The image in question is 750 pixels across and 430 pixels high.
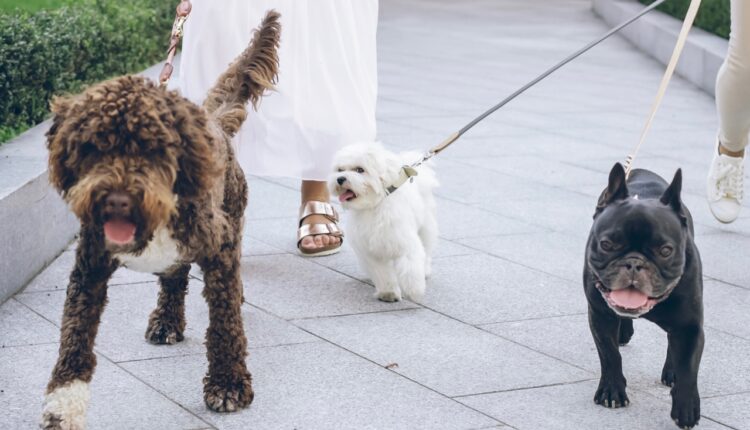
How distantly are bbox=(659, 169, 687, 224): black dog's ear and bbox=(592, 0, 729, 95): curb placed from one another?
280 inches

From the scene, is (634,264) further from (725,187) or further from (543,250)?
(725,187)

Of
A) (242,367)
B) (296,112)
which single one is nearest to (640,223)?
(242,367)

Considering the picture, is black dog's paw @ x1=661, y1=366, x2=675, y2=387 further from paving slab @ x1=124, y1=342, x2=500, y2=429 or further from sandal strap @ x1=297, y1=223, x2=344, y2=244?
sandal strap @ x1=297, y1=223, x2=344, y2=244

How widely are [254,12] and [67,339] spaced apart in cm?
230

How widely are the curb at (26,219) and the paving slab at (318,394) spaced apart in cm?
99

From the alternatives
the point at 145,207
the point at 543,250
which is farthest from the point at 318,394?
the point at 543,250

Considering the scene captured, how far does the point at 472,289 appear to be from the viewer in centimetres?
522

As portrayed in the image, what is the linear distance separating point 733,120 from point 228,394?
11.3ft

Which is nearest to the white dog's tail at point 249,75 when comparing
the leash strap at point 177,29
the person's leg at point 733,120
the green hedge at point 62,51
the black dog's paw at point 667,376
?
the leash strap at point 177,29

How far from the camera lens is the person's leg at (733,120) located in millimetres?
5680

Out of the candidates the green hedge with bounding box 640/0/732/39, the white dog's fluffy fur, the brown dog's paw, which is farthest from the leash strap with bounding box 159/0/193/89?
the green hedge with bounding box 640/0/732/39

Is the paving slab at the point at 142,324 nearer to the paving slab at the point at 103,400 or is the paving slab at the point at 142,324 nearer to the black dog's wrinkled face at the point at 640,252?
the paving slab at the point at 103,400

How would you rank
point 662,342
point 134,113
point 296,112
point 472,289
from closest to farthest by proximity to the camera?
point 134,113 → point 662,342 → point 472,289 → point 296,112

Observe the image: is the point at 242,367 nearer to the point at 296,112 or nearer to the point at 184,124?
the point at 184,124
